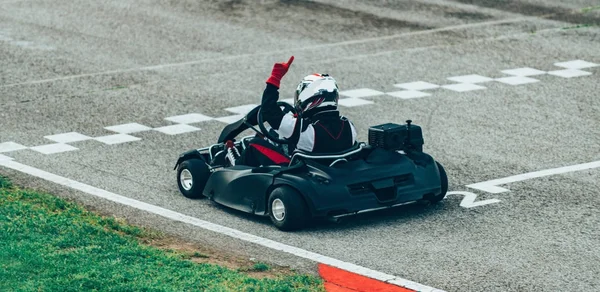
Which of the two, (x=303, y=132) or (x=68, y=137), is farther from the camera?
(x=68, y=137)

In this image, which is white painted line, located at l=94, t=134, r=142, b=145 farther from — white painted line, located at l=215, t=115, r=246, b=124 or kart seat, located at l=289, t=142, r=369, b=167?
kart seat, located at l=289, t=142, r=369, b=167

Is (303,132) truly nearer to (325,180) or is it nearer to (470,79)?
(325,180)

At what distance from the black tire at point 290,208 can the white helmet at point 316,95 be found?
97cm

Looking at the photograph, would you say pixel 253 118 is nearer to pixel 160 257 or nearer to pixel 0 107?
pixel 160 257

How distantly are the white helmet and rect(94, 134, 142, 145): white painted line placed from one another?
12.8 feet

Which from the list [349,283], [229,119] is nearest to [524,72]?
[229,119]

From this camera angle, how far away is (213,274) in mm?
10039

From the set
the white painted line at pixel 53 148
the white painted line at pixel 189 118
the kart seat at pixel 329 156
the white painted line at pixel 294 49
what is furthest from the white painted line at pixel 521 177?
the white painted line at pixel 294 49

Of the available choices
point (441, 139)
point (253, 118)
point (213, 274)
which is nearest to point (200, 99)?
point (441, 139)

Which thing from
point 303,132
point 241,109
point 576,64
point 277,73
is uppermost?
point 277,73

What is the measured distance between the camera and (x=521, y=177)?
532 inches

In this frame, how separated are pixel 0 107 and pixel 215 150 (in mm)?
5190

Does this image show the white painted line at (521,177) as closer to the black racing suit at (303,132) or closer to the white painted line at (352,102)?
the black racing suit at (303,132)

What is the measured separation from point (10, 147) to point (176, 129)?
2.24 m
